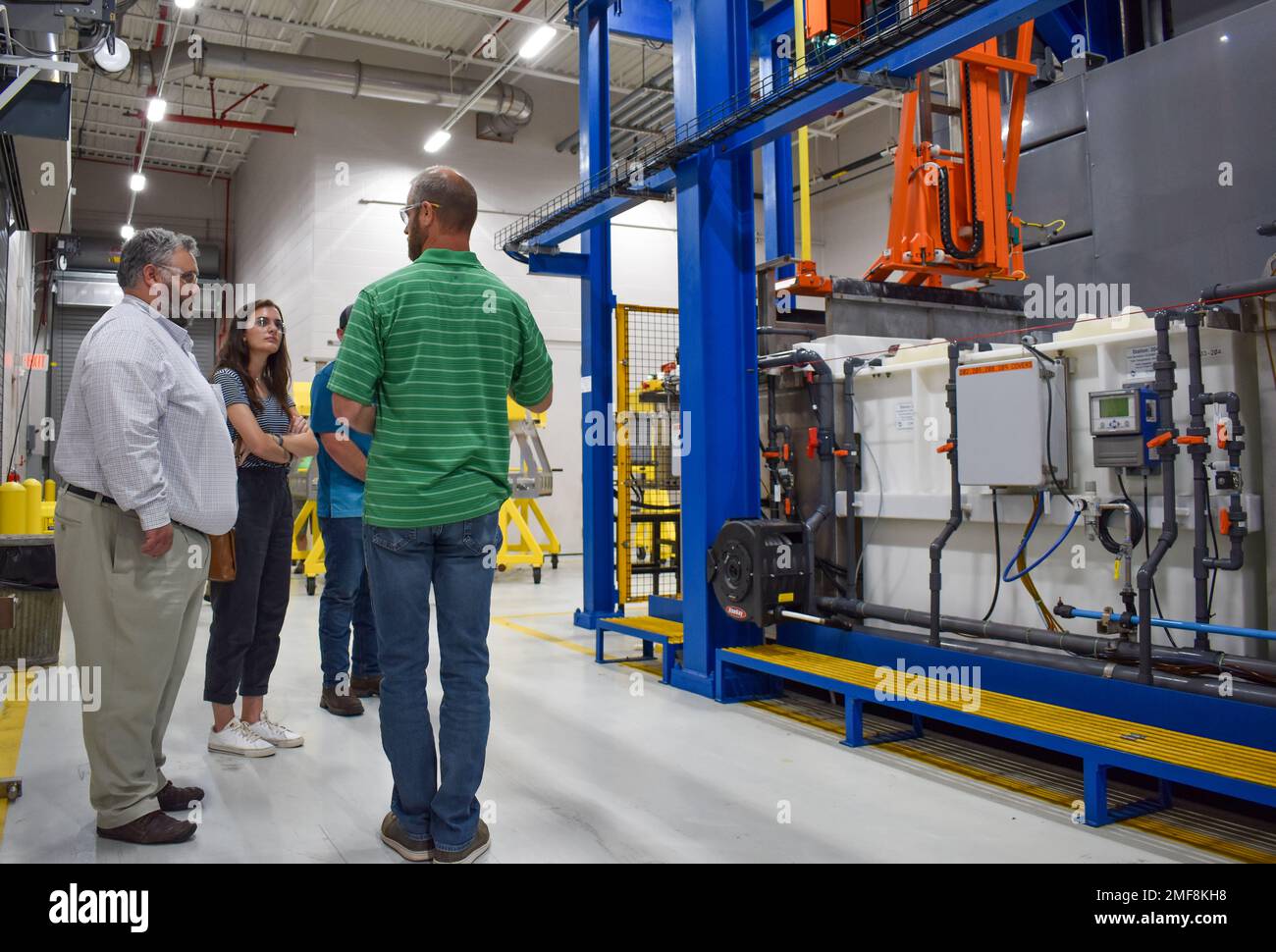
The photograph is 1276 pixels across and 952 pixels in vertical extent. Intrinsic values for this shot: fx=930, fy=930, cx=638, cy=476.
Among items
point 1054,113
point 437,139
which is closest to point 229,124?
point 437,139

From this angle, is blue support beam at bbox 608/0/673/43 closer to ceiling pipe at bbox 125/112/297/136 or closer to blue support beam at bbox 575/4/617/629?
blue support beam at bbox 575/4/617/629

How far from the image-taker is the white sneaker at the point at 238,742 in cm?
369

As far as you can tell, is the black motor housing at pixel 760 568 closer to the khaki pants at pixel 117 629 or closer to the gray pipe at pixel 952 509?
the gray pipe at pixel 952 509

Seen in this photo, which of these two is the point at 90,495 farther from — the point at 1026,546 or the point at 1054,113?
the point at 1054,113

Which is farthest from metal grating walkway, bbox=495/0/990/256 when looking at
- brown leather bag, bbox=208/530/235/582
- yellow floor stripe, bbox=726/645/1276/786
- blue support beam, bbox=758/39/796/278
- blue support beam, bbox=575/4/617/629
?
brown leather bag, bbox=208/530/235/582

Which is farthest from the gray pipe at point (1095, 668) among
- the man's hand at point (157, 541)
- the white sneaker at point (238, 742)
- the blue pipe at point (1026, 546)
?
the man's hand at point (157, 541)

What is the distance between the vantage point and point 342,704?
437 centimetres

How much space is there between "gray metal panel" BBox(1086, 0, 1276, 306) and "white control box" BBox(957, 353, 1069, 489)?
118 inches

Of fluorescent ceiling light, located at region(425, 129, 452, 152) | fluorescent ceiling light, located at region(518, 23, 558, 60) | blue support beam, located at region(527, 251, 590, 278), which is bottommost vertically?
blue support beam, located at region(527, 251, 590, 278)

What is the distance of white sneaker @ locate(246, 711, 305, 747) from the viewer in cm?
382

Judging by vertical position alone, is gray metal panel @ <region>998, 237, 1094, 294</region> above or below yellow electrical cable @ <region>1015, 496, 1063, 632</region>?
above

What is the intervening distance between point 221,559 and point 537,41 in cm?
854

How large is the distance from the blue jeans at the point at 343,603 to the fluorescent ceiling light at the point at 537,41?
7.26 meters

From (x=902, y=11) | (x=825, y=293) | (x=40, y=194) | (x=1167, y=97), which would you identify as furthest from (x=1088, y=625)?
(x=40, y=194)
